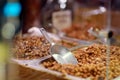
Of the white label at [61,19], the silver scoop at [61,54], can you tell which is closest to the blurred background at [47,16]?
the white label at [61,19]

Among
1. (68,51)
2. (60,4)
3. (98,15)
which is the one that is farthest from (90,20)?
(68,51)

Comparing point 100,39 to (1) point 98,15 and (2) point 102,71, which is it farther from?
(1) point 98,15

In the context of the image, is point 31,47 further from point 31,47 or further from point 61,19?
point 61,19

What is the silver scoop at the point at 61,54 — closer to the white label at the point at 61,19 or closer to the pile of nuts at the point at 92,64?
the pile of nuts at the point at 92,64

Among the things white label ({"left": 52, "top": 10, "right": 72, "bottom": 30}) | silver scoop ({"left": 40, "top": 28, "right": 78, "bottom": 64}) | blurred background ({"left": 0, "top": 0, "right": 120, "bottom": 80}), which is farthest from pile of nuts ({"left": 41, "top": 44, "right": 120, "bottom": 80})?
white label ({"left": 52, "top": 10, "right": 72, "bottom": 30})

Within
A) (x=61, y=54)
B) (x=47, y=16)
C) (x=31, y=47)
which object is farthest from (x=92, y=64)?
(x=47, y=16)
